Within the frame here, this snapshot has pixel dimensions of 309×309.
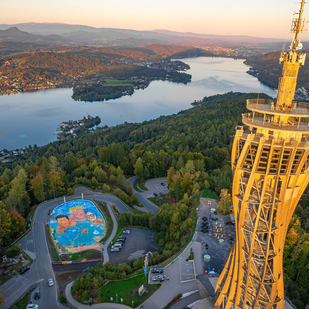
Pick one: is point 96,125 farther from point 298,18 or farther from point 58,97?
point 298,18

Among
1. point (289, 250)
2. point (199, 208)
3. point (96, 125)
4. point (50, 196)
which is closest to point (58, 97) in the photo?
point (96, 125)

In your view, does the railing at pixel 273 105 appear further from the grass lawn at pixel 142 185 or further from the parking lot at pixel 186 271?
the grass lawn at pixel 142 185

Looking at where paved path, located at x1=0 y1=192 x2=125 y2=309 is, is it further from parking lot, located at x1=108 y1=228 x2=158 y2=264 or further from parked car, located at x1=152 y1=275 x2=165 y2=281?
parked car, located at x1=152 y1=275 x2=165 y2=281

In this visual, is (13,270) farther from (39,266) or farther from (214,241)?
(214,241)

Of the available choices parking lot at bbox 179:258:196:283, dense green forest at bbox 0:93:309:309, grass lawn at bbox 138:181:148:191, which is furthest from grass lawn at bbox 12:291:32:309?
grass lawn at bbox 138:181:148:191

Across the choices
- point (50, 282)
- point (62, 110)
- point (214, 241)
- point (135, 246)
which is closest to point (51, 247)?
point (50, 282)

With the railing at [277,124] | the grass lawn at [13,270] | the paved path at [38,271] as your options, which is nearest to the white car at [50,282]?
the paved path at [38,271]
